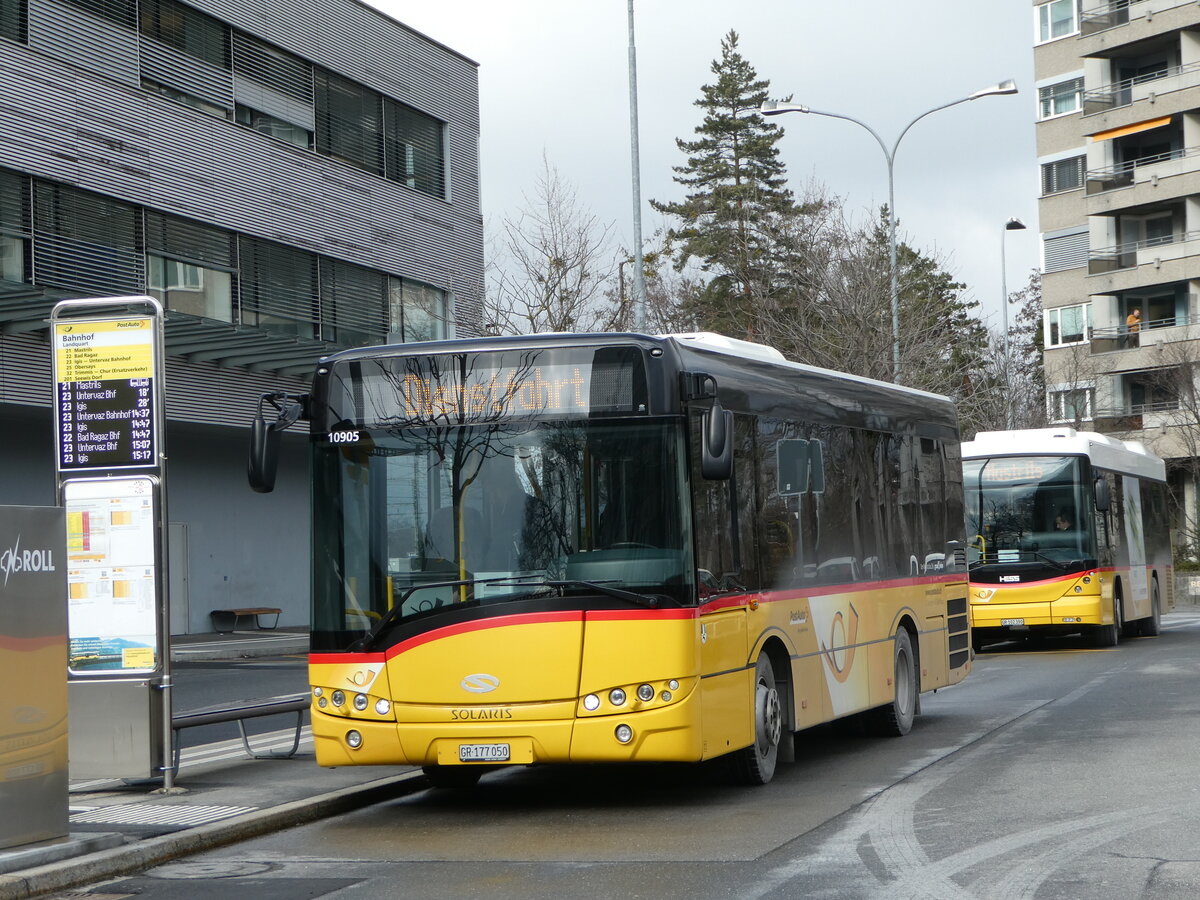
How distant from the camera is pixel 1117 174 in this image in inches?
2425

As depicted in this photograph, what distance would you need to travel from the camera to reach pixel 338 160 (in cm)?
3703

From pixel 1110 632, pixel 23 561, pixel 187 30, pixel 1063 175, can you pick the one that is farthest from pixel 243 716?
pixel 1063 175

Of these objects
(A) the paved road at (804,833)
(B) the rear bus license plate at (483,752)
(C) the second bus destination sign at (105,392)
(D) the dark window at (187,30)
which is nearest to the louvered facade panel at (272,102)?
(D) the dark window at (187,30)

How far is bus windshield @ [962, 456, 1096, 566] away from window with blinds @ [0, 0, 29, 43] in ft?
55.6

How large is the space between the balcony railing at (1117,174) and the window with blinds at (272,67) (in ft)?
116

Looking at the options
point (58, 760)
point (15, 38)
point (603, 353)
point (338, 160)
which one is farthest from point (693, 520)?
point (338, 160)

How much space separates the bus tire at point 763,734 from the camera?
10.9m

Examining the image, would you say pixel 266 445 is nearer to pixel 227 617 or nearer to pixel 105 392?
pixel 105 392

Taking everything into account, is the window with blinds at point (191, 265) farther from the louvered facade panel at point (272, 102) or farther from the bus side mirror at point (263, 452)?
the bus side mirror at point (263, 452)

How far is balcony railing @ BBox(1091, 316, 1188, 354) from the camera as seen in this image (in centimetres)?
6088

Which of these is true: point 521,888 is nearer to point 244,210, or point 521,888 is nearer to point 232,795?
point 232,795

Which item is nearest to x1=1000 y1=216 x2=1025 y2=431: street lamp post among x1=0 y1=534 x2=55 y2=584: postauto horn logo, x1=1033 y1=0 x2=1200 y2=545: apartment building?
x1=1033 y1=0 x2=1200 y2=545: apartment building

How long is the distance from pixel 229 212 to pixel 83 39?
4920mm

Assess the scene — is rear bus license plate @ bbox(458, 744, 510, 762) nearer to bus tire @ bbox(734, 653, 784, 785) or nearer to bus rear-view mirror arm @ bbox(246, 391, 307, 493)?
bus tire @ bbox(734, 653, 784, 785)
